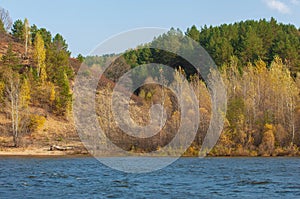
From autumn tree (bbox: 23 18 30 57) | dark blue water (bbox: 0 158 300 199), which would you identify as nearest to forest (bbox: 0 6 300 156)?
autumn tree (bbox: 23 18 30 57)

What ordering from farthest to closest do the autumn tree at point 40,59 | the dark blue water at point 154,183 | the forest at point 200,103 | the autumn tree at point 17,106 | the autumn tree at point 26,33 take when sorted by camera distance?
the autumn tree at point 26,33 → the autumn tree at point 40,59 → the autumn tree at point 17,106 → the forest at point 200,103 → the dark blue water at point 154,183

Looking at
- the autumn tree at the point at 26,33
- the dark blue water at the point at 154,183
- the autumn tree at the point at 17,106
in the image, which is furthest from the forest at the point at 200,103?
the dark blue water at the point at 154,183

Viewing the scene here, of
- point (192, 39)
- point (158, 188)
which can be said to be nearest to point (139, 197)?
point (158, 188)

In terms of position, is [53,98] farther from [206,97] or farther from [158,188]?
[158,188]

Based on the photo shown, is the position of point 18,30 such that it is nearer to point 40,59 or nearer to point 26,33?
point 26,33

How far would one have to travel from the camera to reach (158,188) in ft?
95.7

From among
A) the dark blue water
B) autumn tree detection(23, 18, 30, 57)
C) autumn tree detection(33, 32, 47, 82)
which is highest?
autumn tree detection(23, 18, 30, 57)

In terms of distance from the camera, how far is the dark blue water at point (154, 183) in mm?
26547

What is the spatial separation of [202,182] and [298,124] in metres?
33.1

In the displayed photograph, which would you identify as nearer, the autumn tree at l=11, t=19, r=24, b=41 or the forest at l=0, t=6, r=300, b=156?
the forest at l=0, t=6, r=300, b=156

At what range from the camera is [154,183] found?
31.9m

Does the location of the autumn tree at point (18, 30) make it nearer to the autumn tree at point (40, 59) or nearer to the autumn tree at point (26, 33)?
the autumn tree at point (26, 33)

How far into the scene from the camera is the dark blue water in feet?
87.1

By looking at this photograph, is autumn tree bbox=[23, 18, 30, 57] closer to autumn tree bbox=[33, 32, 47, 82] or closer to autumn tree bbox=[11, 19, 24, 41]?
autumn tree bbox=[11, 19, 24, 41]
